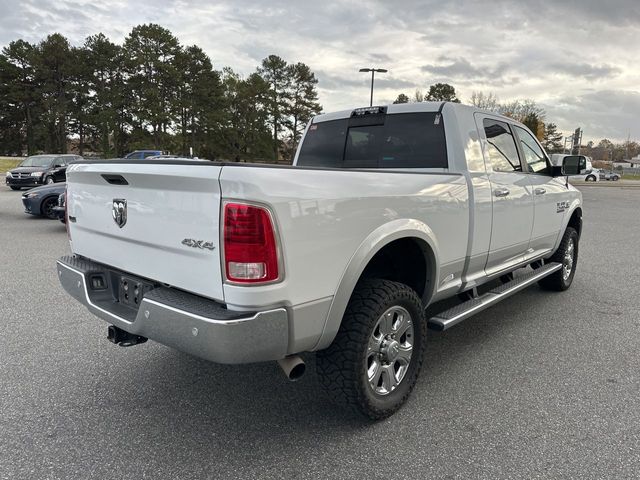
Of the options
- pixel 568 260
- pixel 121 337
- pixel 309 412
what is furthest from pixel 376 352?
pixel 568 260

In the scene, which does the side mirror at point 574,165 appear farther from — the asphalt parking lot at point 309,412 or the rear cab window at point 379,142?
the rear cab window at point 379,142

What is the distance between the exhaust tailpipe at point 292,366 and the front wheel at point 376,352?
0.24 meters

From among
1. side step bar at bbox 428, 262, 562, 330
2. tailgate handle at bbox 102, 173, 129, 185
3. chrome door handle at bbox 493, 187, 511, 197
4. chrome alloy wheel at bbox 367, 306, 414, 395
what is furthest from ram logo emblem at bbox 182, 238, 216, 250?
chrome door handle at bbox 493, 187, 511, 197

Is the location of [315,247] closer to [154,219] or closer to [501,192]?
[154,219]

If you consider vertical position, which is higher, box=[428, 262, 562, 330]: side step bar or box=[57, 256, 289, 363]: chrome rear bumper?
box=[57, 256, 289, 363]: chrome rear bumper

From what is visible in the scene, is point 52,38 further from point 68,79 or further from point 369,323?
point 369,323

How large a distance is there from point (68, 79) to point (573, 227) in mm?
65749

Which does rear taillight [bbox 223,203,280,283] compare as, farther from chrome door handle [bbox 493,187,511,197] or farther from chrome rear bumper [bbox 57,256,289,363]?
chrome door handle [bbox 493,187,511,197]

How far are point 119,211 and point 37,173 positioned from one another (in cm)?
1981

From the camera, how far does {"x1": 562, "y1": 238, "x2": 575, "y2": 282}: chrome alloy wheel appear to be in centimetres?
538

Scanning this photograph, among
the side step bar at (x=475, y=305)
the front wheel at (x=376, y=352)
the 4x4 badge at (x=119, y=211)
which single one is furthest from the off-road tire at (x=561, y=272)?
the 4x4 badge at (x=119, y=211)

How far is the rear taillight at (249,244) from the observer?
1994 mm

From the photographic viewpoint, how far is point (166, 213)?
228cm

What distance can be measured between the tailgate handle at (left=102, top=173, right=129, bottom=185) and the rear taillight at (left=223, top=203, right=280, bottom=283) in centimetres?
86
